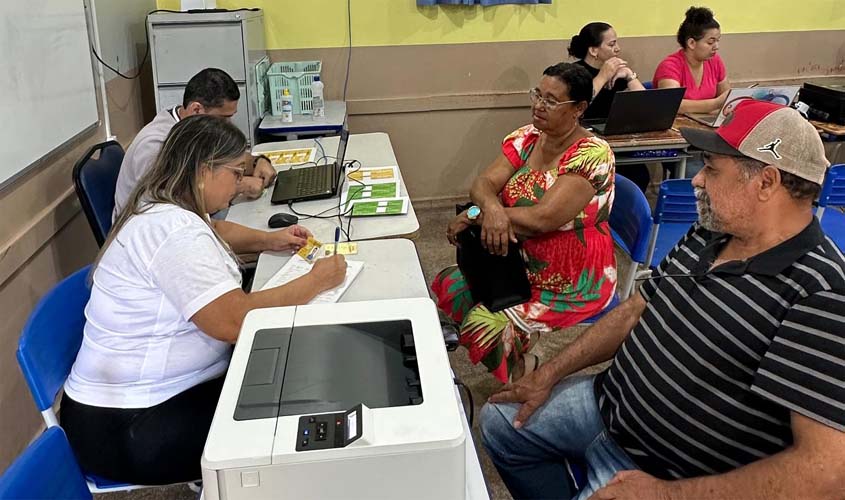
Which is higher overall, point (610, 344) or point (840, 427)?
point (840, 427)

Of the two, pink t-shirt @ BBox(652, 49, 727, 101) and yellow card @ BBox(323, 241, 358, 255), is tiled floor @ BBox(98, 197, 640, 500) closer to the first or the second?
yellow card @ BBox(323, 241, 358, 255)

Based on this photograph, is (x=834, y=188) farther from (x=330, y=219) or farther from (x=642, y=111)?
(x=330, y=219)

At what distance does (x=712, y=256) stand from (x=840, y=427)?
1.41 ft

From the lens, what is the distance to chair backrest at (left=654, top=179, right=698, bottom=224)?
226 centimetres

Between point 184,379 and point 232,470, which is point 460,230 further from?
point 232,470

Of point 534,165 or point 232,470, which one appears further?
point 534,165

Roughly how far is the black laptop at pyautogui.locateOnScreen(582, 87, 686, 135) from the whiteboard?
2198 mm

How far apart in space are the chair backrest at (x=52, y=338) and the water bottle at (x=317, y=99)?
2.14 metres

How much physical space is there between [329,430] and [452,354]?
1789 mm

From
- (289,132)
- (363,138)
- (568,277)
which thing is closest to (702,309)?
(568,277)

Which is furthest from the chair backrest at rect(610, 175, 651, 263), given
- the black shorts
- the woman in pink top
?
the woman in pink top

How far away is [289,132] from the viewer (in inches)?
131

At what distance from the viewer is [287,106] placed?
3479 millimetres

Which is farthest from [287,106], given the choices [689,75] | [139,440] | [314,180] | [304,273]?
[139,440]
